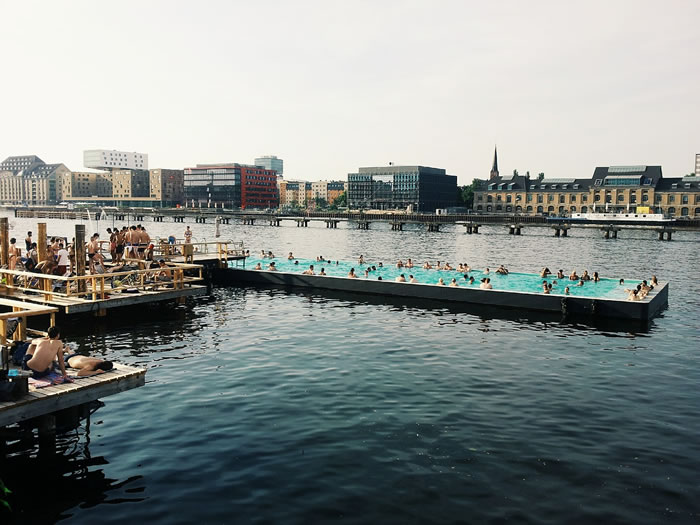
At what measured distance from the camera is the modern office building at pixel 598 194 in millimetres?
154625

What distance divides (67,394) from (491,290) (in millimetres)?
26113

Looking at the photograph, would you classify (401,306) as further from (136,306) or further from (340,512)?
(340,512)

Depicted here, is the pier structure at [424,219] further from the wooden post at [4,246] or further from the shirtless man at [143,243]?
the wooden post at [4,246]

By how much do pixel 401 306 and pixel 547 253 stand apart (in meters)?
49.2

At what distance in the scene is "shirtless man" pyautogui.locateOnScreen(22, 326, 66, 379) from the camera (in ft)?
45.3

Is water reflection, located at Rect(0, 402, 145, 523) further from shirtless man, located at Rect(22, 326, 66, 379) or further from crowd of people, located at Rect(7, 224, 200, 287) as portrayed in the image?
crowd of people, located at Rect(7, 224, 200, 287)

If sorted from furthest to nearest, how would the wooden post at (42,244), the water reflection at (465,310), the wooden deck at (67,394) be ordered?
1. the water reflection at (465,310)
2. the wooden post at (42,244)
3. the wooden deck at (67,394)

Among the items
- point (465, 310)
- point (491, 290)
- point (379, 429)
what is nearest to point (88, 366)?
point (379, 429)

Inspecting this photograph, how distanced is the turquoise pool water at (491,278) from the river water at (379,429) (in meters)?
8.28

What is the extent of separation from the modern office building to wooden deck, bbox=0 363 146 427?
164m

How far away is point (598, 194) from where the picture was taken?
166 meters

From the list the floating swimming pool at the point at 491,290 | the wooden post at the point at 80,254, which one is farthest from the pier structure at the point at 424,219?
the wooden post at the point at 80,254

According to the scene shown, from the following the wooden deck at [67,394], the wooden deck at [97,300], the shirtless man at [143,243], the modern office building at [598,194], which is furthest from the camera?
the modern office building at [598,194]

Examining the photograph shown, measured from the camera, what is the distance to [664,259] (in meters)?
68.4
